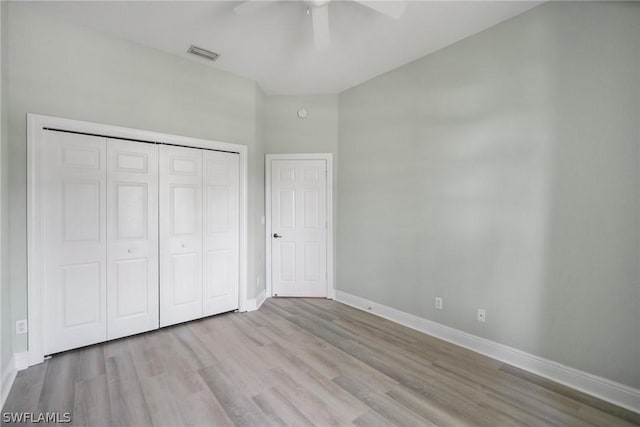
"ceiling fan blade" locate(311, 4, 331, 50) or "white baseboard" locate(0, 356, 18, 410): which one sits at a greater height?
"ceiling fan blade" locate(311, 4, 331, 50)

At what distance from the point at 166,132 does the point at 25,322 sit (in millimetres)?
2052

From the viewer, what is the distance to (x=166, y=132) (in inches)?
116

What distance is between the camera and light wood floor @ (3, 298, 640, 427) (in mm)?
1750

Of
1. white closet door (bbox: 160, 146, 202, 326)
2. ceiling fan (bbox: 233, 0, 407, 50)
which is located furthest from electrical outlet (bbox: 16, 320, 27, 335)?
ceiling fan (bbox: 233, 0, 407, 50)

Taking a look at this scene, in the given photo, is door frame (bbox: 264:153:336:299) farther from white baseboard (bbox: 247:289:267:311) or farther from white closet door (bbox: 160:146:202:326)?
white closet door (bbox: 160:146:202:326)

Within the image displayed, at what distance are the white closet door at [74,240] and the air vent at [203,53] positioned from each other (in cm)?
130

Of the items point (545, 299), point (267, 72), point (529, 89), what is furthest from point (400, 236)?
point (267, 72)

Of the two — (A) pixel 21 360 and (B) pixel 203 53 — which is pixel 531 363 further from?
(B) pixel 203 53

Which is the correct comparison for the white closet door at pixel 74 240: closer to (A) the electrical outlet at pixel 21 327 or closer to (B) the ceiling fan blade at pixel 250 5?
(A) the electrical outlet at pixel 21 327

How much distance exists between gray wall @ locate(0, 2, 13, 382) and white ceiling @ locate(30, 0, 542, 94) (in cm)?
49

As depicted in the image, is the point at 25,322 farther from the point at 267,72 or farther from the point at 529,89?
the point at 529,89

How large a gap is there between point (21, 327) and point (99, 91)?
214cm

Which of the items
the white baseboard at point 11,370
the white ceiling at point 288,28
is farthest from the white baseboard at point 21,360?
the white ceiling at point 288,28

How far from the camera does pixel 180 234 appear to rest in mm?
3078
